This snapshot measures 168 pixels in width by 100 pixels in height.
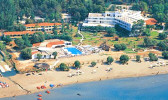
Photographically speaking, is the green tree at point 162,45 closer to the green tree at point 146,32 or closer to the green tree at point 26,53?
the green tree at point 146,32

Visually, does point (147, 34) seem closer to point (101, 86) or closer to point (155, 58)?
point (155, 58)

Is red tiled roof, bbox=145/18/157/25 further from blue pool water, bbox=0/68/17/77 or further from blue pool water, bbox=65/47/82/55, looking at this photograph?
blue pool water, bbox=0/68/17/77

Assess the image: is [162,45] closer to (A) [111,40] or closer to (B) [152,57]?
(B) [152,57]

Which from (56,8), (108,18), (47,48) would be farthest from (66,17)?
(47,48)

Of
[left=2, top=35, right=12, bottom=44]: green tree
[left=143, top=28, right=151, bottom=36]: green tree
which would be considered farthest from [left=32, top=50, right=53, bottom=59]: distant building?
[left=143, top=28, right=151, bottom=36]: green tree

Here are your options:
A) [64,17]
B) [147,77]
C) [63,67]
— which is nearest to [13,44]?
[63,67]

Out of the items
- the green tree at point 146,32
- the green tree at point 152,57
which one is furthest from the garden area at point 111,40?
the green tree at point 152,57

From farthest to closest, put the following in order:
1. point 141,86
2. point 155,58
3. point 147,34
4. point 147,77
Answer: point 147,34
point 155,58
point 147,77
point 141,86
